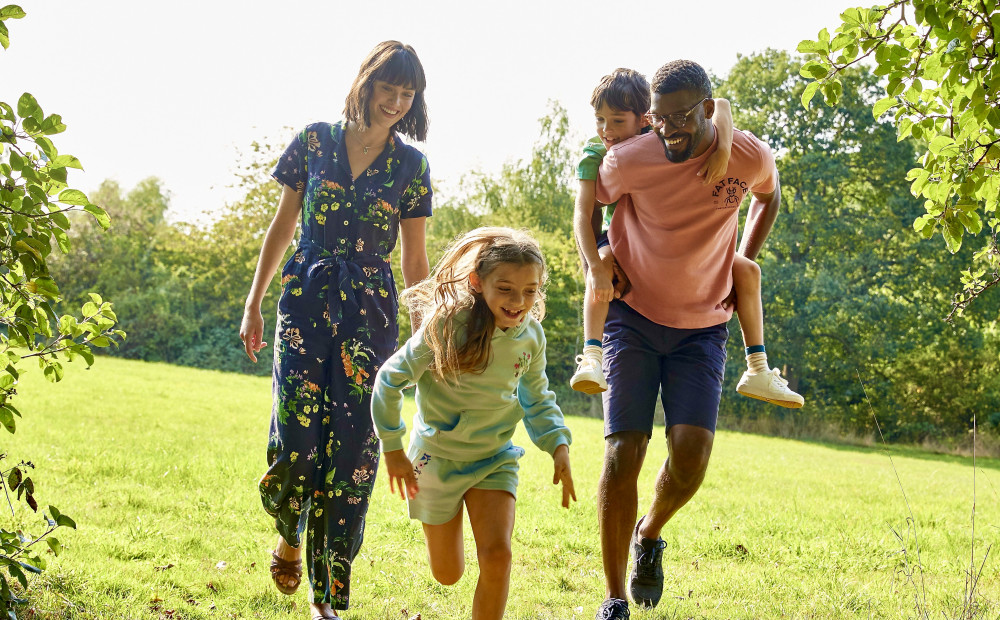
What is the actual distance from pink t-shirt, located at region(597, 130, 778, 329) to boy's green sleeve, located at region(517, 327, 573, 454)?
831mm

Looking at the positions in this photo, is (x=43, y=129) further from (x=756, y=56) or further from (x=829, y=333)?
(x=756, y=56)

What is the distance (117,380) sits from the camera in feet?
60.4

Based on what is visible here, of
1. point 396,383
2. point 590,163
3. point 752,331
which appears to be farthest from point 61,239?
point 752,331

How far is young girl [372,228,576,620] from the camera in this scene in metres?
3.30

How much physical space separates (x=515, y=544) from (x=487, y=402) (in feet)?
8.76

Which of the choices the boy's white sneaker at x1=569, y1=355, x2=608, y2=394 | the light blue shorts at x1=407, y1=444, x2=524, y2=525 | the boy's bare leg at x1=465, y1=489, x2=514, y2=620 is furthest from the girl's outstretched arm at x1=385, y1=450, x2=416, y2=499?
the boy's white sneaker at x1=569, y1=355, x2=608, y2=394

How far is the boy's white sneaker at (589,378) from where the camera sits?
394 cm

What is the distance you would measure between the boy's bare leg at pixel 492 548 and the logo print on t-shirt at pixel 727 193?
168 centimetres

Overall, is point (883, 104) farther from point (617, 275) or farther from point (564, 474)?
point (564, 474)

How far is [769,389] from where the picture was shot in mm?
4266

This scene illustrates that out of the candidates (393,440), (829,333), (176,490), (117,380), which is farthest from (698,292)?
(829,333)

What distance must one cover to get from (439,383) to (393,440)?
0.30m

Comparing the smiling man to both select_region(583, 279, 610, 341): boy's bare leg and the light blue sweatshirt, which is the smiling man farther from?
the light blue sweatshirt

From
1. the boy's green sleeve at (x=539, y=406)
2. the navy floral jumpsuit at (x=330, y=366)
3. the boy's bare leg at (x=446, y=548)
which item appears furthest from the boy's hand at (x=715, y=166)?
the boy's bare leg at (x=446, y=548)
